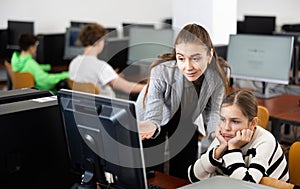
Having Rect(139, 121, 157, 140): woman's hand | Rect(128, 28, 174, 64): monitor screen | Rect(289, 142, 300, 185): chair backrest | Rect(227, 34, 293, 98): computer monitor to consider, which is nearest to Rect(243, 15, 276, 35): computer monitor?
Rect(128, 28, 174, 64): monitor screen

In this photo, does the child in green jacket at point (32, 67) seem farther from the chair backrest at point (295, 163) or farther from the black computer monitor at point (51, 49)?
the chair backrest at point (295, 163)

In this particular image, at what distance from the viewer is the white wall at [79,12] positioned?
6309 millimetres

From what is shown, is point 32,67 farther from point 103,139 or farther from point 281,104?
point 103,139

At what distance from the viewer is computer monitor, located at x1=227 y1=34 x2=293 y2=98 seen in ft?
13.1

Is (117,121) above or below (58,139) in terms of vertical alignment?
above

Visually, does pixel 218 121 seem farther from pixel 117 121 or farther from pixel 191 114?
pixel 117 121

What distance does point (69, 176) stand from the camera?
1965 millimetres

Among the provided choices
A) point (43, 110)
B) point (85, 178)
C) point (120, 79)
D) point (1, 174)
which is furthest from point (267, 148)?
point (120, 79)

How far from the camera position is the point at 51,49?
6004 mm

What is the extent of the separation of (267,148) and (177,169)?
902 mm

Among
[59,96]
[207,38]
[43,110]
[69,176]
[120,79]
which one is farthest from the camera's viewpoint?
[120,79]

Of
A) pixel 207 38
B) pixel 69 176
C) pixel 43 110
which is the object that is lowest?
pixel 69 176

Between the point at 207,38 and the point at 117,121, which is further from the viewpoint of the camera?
the point at 207,38

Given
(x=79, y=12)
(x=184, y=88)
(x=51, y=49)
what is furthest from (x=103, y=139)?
(x=79, y=12)
